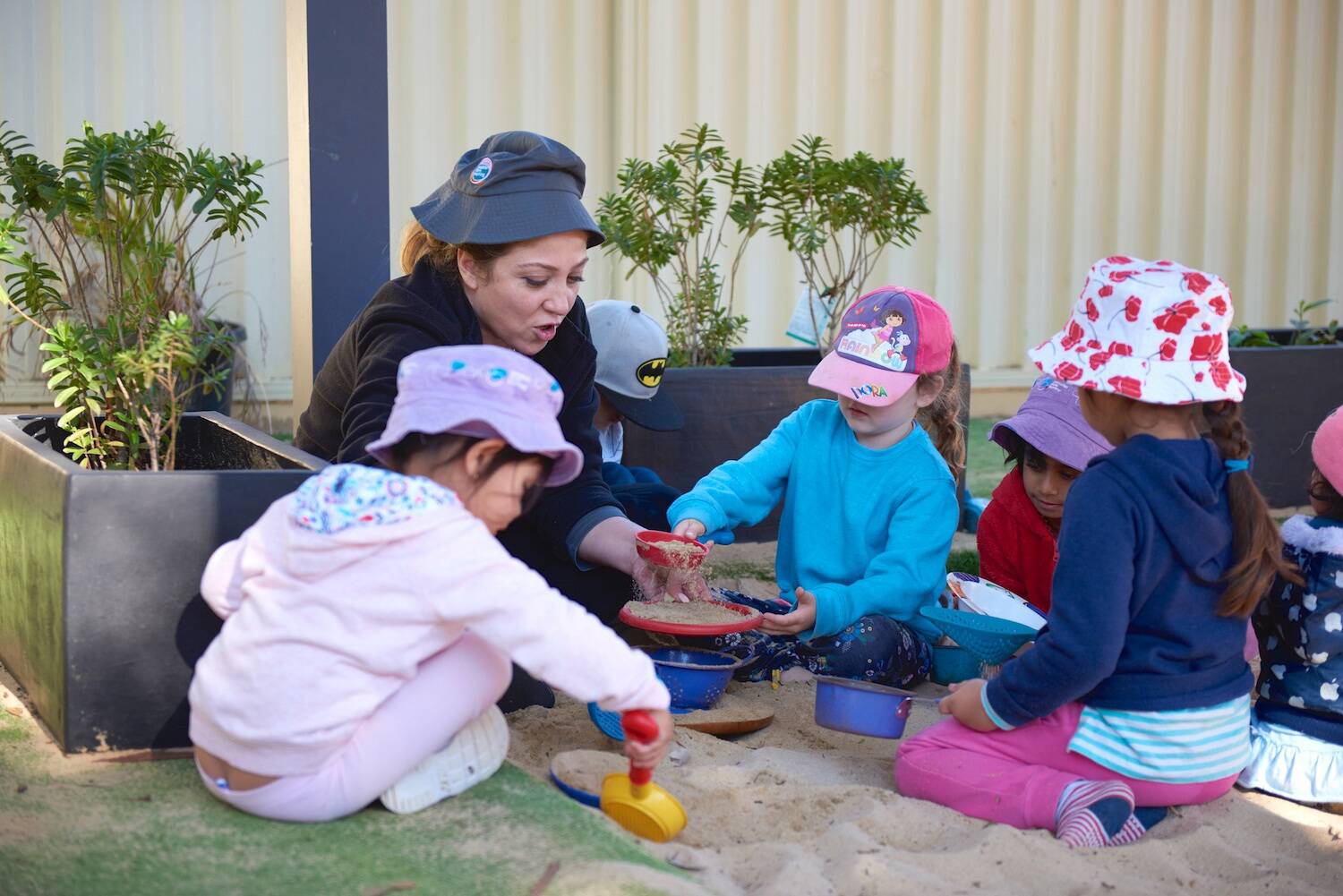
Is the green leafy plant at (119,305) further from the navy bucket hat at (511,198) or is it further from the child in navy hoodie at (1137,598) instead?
the child in navy hoodie at (1137,598)

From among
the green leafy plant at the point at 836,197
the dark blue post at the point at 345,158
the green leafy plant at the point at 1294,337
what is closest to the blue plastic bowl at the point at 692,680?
the dark blue post at the point at 345,158

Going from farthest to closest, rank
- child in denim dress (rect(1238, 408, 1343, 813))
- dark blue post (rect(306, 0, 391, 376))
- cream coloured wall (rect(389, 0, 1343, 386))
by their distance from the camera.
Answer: cream coloured wall (rect(389, 0, 1343, 386)) → dark blue post (rect(306, 0, 391, 376)) → child in denim dress (rect(1238, 408, 1343, 813))

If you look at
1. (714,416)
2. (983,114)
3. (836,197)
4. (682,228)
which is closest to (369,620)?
(714,416)

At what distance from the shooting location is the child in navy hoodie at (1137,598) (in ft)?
7.15

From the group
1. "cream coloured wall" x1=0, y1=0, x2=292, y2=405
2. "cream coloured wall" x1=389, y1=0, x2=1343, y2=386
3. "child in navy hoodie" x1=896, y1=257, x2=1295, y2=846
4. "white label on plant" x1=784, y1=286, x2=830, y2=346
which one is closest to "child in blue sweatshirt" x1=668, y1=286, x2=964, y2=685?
"child in navy hoodie" x1=896, y1=257, x2=1295, y2=846

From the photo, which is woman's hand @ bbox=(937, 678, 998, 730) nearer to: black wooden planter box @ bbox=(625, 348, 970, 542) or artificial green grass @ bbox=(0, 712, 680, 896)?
artificial green grass @ bbox=(0, 712, 680, 896)

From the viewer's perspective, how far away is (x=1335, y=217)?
8227mm

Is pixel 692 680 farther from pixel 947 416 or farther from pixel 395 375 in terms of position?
pixel 947 416

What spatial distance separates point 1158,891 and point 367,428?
149cm

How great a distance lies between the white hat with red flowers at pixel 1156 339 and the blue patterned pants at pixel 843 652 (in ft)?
2.92

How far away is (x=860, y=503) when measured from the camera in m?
3.17

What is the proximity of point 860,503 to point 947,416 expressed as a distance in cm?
39

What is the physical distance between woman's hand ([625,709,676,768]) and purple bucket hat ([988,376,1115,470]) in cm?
149

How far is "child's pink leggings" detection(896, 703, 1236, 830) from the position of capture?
226cm
